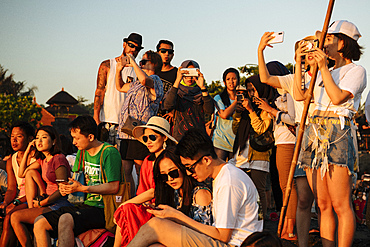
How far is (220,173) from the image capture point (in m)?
3.12

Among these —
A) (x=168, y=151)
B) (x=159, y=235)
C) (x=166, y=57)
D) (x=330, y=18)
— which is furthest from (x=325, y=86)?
(x=166, y=57)

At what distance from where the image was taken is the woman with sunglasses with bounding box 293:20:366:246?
11.5 ft

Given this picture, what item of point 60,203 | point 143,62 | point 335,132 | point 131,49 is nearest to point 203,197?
point 335,132

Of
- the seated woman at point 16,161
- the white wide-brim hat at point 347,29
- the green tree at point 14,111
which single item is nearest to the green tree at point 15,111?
the green tree at point 14,111

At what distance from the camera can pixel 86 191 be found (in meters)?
4.36

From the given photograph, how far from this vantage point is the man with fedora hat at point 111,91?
6.30 meters

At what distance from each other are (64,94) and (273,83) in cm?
5025

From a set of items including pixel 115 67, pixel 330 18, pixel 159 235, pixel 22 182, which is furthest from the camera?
pixel 115 67

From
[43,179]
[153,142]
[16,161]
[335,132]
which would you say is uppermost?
[335,132]

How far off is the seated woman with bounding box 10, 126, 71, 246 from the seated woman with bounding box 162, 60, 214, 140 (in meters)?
1.51

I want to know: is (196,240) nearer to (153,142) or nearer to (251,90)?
(153,142)

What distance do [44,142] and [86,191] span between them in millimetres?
1174

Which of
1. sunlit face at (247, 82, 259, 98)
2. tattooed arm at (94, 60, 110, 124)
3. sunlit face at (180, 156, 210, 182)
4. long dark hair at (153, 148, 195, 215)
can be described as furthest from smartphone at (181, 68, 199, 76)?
sunlit face at (180, 156, 210, 182)

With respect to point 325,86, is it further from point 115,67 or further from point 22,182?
point 22,182
